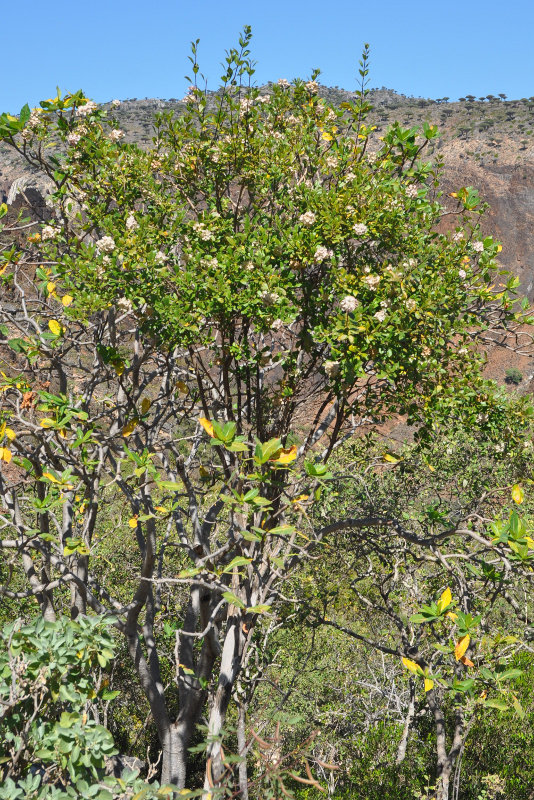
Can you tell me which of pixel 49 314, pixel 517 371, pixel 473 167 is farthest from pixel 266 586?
pixel 473 167

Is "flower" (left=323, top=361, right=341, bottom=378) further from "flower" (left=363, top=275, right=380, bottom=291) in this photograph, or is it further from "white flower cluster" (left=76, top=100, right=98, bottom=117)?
Answer: "white flower cluster" (left=76, top=100, right=98, bottom=117)

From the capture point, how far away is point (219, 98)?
13.3 ft

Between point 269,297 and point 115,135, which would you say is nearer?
point 269,297

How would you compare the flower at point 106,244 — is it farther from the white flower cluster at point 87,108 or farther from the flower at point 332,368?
the flower at point 332,368

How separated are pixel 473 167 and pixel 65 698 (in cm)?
5696

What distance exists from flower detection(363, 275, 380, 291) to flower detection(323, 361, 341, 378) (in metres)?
0.46

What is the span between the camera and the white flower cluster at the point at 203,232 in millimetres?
3678

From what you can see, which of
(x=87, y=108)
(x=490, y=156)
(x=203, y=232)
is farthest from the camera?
(x=490, y=156)

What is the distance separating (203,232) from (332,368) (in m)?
1.13

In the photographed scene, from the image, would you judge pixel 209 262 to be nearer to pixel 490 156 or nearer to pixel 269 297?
pixel 269 297

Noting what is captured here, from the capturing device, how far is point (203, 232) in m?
3.68

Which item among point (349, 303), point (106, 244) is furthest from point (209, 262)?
point (349, 303)

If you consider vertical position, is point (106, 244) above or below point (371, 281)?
above

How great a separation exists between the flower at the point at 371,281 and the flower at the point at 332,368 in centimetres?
46
